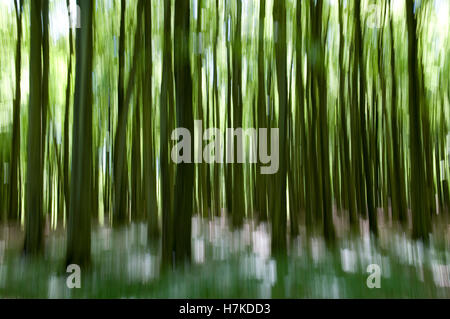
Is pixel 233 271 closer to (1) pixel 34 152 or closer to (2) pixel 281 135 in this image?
(2) pixel 281 135

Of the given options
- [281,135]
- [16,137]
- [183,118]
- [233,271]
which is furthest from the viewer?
[16,137]

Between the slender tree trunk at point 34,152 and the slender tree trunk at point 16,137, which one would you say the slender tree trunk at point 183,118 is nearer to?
the slender tree trunk at point 34,152

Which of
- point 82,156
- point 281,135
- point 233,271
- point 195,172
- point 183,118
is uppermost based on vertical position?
point 183,118

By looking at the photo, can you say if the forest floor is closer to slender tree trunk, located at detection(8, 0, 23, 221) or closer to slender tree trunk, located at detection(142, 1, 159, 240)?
slender tree trunk, located at detection(142, 1, 159, 240)

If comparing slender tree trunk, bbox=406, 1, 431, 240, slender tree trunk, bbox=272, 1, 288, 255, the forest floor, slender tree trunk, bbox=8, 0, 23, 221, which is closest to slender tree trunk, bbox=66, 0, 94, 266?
the forest floor

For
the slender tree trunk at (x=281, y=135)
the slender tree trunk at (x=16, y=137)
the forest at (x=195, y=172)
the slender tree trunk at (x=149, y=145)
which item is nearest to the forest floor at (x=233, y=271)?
the forest at (x=195, y=172)

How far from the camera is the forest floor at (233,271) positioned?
6.08 feet

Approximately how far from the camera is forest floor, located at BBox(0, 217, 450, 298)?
6.08 ft

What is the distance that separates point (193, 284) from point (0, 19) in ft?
12.7

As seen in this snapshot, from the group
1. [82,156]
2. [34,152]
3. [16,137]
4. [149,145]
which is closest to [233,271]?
[82,156]

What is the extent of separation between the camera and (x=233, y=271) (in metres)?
2.02

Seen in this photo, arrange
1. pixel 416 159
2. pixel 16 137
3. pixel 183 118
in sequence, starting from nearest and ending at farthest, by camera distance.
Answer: pixel 183 118 → pixel 416 159 → pixel 16 137
